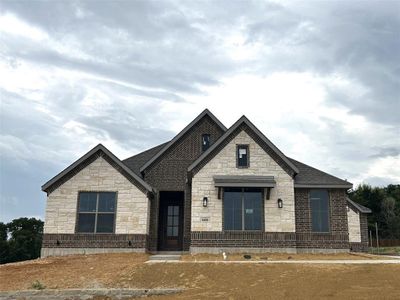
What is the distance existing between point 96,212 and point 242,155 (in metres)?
7.58

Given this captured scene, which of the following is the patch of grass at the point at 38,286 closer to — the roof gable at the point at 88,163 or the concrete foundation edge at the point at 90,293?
the concrete foundation edge at the point at 90,293

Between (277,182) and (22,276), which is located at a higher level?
(277,182)

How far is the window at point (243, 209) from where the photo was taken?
20031mm

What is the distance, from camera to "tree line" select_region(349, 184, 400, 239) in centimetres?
5797

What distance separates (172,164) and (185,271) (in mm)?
9136

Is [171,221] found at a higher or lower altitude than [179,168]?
lower

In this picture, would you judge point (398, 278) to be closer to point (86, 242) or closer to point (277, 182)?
point (277, 182)

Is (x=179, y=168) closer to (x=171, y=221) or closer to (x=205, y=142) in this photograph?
(x=205, y=142)

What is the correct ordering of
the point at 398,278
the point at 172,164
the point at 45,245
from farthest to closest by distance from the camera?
the point at 172,164, the point at 45,245, the point at 398,278

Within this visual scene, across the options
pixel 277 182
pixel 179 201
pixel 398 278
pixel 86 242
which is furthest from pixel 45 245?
pixel 398 278

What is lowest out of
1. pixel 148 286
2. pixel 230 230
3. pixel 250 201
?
pixel 148 286

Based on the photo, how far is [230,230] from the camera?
784 inches

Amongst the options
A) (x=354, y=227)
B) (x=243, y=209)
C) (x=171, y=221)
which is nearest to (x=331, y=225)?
(x=243, y=209)

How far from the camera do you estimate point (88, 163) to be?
68.2ft
